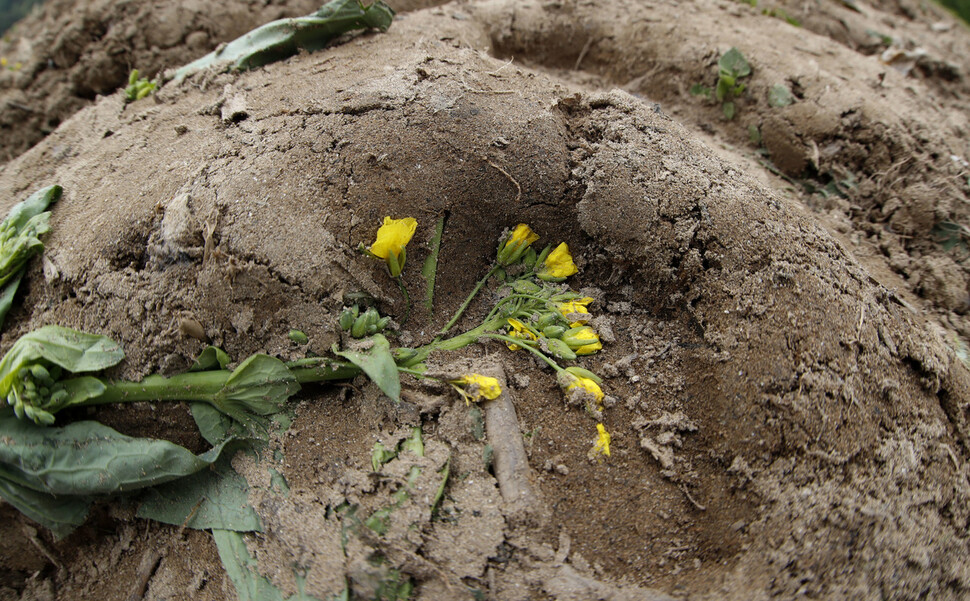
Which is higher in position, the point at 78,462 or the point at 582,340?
the point at 582,340

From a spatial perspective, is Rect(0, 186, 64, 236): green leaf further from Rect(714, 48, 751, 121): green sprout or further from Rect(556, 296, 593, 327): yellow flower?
Rect(714, 48, 751, 121): green sprout

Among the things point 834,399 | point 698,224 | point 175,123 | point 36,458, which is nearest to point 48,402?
point 36,458

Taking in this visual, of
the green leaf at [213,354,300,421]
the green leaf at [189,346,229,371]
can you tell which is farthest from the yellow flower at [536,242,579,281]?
the green leaf at [189,346,229,371]

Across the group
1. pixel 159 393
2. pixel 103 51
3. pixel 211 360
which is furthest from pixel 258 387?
pixel 103 51

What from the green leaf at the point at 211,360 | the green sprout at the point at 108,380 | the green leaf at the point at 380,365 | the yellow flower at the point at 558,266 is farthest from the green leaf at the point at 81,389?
the yellow flower at the point at 558,266

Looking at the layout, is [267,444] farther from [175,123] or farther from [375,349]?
[175,123]

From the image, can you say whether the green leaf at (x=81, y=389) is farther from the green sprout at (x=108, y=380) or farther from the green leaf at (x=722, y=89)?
the green leaf at (x=722, y=89)

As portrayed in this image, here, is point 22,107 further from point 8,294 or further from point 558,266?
point 558,266
